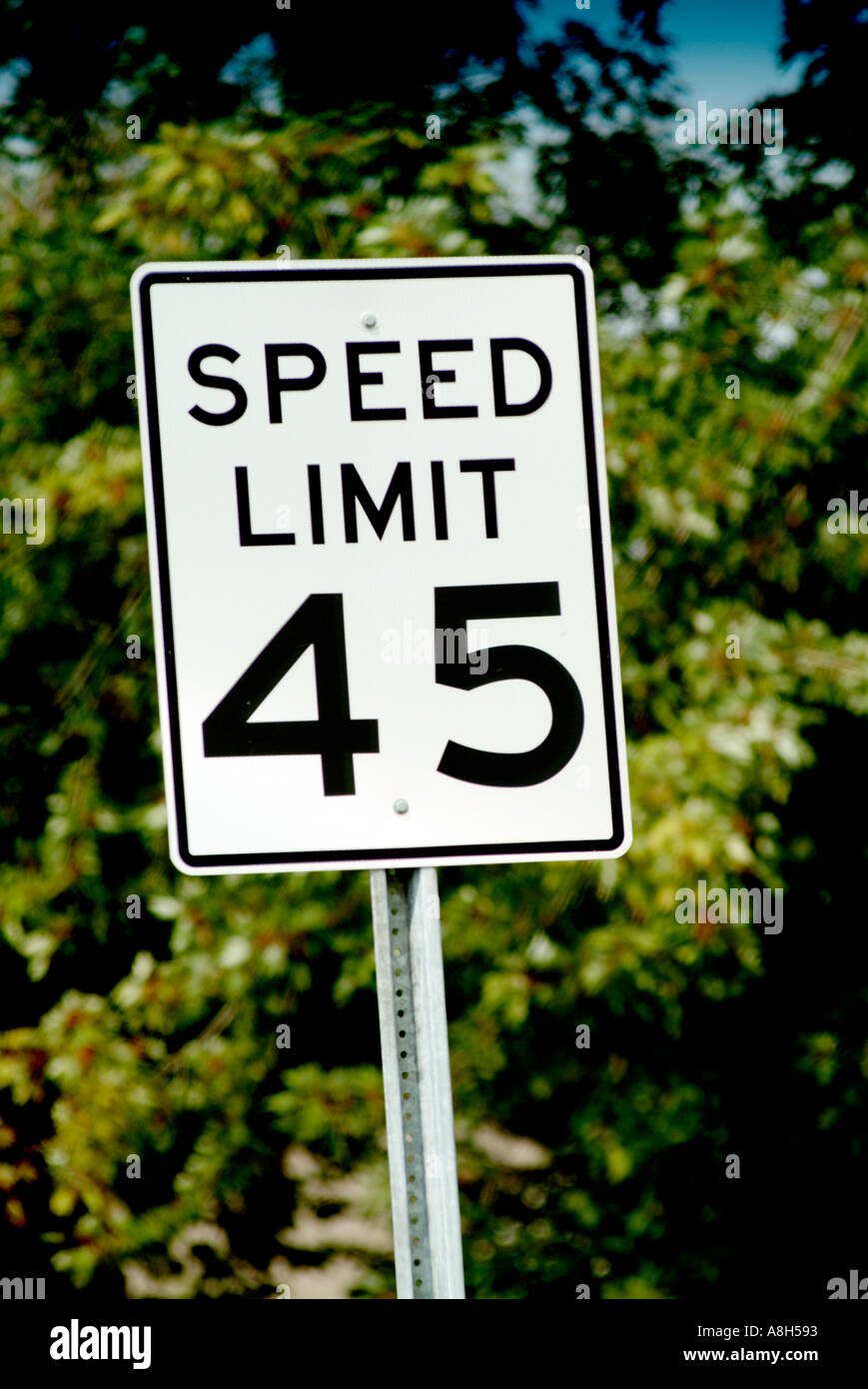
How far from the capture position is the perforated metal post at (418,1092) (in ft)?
4.52

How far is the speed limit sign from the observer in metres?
1.43

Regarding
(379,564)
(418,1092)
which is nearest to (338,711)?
(379,564)

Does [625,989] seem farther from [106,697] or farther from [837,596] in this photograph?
[106,697]

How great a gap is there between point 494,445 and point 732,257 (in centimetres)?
180

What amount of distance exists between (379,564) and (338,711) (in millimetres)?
160

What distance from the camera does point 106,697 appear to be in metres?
3.44

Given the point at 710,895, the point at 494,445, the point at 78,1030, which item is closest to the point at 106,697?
Answer: the point at 78,1030

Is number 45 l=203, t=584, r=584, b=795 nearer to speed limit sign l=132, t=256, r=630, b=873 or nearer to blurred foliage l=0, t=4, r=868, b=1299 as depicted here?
speed limit sign l=132, t=256, r=630, b=873

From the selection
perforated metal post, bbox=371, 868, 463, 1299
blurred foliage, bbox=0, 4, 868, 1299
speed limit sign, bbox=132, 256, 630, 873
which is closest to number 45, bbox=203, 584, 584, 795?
speed limit sign, bbox=132, 256, 630, 873

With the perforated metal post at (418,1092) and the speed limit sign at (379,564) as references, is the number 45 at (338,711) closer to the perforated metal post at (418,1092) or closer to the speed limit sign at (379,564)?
the speed limit sign at (379,564)

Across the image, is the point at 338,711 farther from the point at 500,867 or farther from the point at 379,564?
the point at 500,867

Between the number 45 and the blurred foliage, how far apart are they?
4.84ft

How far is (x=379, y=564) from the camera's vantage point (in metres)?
1.45

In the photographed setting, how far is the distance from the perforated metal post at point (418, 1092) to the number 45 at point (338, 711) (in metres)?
0.12
